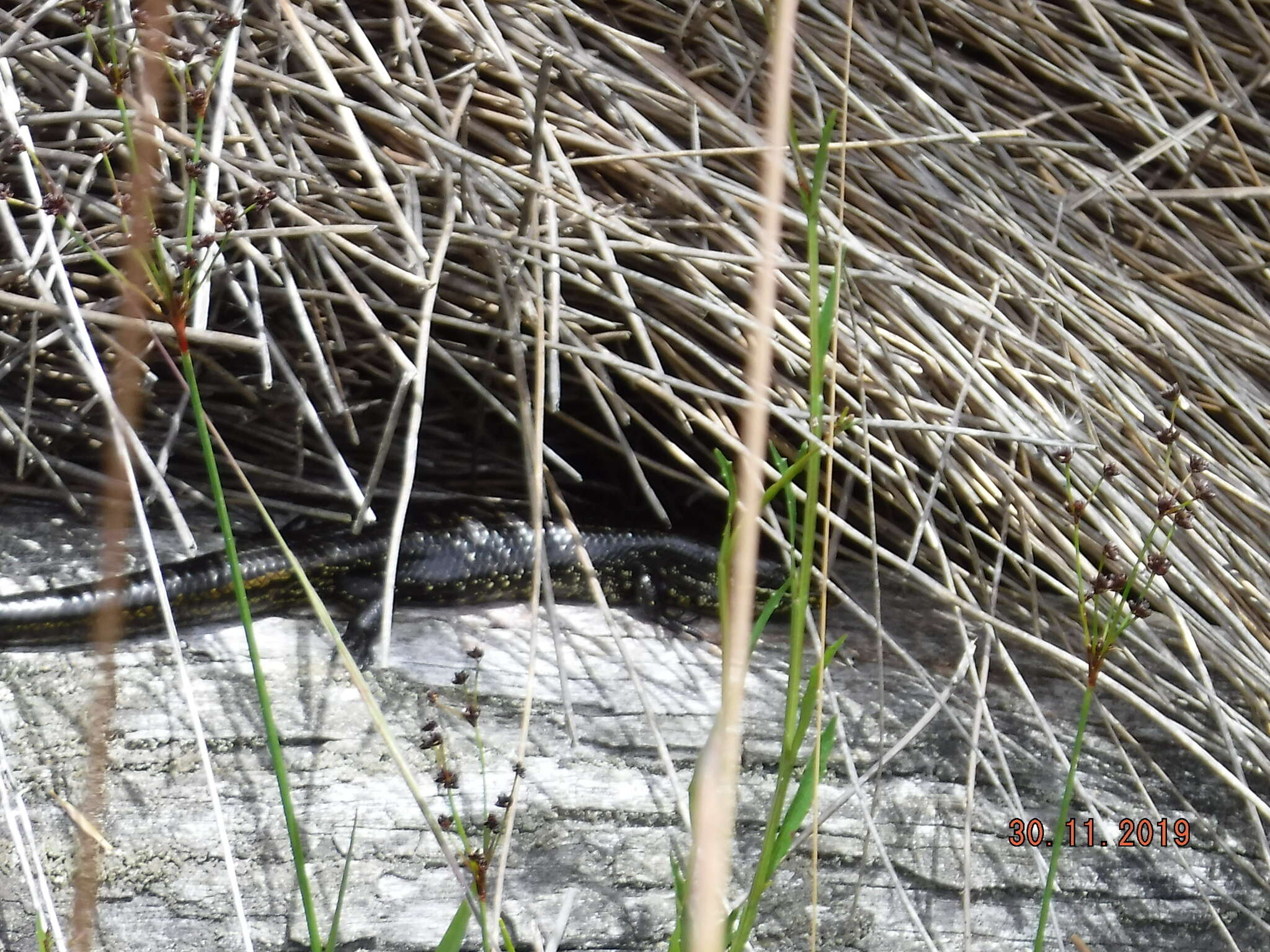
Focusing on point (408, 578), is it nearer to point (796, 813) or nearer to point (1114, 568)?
point (1114, 568)

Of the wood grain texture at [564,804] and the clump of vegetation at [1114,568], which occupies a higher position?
the clump of vegetation at [1114,568]

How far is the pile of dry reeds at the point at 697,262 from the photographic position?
161 centimetres

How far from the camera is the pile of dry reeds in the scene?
5.27ft

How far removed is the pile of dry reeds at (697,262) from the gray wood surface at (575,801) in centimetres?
22

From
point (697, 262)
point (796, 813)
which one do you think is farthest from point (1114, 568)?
point (796, 813)

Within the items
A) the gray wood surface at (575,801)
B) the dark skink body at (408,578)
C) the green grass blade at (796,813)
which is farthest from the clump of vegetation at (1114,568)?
the dark skink body at (408,578)

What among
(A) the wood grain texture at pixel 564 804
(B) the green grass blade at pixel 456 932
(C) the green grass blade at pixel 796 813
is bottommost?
(A) the wood grain texture at pixel 564 804

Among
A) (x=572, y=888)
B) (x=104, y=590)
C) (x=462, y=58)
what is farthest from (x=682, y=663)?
(x=104, y=590)

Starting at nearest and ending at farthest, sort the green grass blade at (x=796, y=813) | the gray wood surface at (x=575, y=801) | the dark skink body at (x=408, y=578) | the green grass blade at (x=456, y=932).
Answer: the green grass blade at (x=796, y=813)
the green grass blade at (x=456, y=932)
the gray wood surface at (x=575, y=801)
the dark skink body at (x=408, y=578)

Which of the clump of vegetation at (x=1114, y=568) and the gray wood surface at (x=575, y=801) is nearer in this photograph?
the clump of vegetation at (x=1114, y=568)

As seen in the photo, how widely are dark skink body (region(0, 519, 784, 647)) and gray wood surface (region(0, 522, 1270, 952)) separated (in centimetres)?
7

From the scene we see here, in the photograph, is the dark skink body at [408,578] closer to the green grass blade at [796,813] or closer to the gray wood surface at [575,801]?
the gray wood surface at [575,801]

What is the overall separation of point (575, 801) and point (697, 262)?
37.6 inches

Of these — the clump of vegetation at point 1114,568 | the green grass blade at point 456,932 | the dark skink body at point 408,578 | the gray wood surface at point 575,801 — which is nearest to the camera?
the green grass blade at point 456,932
